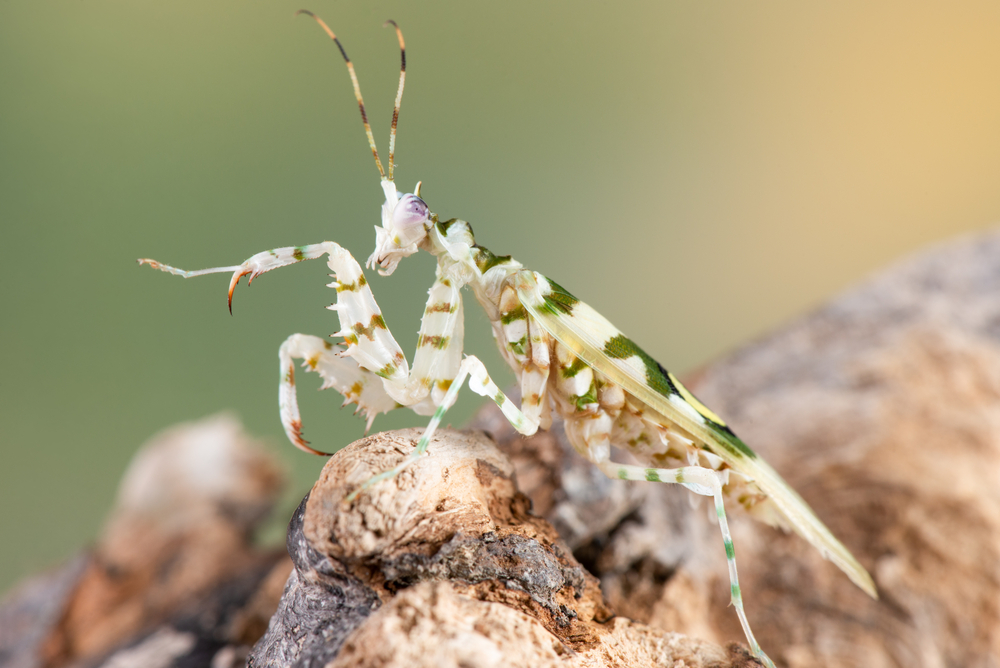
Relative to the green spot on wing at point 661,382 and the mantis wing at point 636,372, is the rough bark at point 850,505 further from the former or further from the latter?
the green spot on wing at point 661,382

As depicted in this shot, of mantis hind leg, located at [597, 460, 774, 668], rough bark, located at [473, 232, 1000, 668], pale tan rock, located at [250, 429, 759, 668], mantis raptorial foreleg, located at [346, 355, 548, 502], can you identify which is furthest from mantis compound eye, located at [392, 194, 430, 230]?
rough bark, located at [473, 232, 1000, 668]

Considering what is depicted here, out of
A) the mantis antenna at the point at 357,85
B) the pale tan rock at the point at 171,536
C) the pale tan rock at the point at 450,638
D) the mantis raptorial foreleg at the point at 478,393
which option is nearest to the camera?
the pale tan rock at the point at 450,638

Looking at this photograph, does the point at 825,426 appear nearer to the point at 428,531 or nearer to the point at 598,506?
the point at 598,506

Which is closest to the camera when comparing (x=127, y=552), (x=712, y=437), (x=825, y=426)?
(x=712, y=437)

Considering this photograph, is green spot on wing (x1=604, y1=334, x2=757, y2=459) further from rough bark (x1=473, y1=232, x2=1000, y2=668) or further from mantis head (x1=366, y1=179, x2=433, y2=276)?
mantis head (x1=366, y1=179, x2=433, y2=276)

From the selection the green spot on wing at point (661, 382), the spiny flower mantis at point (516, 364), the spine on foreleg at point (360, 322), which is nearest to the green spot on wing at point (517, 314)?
the spiny flower mantis at point (516, 364)

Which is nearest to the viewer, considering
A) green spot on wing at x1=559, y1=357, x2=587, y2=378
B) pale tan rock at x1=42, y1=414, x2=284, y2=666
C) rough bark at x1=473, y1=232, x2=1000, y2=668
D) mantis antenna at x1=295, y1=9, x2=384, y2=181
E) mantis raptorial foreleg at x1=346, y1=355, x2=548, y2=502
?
mantis raptorial foreleg at x1=346, y1=355, x2=548, y2=502

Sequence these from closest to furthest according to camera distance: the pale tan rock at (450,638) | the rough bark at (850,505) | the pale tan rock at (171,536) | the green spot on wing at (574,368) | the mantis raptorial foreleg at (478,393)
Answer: the pale tan rock at (450,638)
the mantis raptorial foreleg at (478,393)
the green spot on wing at (574,368)
the rough bark at (850,505)
the pale tan rock at (171,536)

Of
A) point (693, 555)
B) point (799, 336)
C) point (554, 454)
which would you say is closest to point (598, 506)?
point (554, 454)
